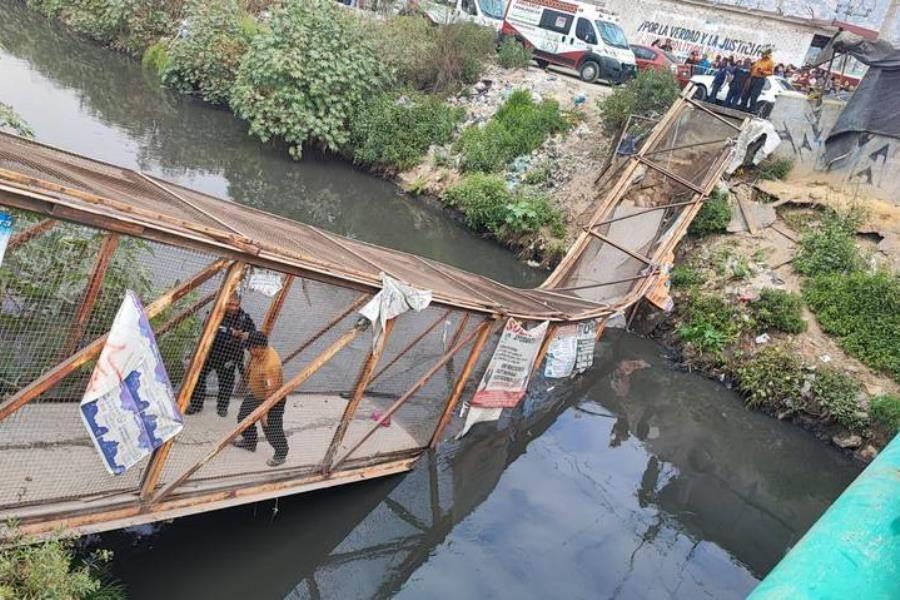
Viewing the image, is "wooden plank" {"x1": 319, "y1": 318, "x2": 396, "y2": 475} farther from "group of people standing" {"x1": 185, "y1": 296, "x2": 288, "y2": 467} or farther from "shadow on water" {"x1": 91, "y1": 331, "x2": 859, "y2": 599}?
"shadow on water" {"x1": 91, "y1": 331, "x2": 859, "y2": 599}

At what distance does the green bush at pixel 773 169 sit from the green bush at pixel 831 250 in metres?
2.09

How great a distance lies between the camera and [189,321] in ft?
19.5

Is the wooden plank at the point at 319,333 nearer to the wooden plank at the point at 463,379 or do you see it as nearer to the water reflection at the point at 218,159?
the wooden plank at the point at 463,379

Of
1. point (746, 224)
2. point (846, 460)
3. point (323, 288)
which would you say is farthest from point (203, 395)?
point (746, 224)

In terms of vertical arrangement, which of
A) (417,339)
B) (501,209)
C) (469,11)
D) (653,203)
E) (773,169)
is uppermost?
(469,11)

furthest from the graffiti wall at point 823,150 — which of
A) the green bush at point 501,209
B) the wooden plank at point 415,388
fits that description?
the wooden plank at point 415,388

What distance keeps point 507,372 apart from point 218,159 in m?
12.3

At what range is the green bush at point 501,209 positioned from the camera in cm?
1484

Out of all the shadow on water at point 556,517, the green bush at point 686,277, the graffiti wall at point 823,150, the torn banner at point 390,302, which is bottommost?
the shadow on water at point 556,517

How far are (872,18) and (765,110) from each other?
1663cm

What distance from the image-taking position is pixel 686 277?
42.4 ft

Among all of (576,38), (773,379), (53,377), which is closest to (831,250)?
(773,379)

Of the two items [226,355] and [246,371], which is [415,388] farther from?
[226,355]

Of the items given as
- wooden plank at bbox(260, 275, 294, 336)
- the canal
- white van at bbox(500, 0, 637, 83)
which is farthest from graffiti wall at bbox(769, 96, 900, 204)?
wooden plank at bbox(260, 275, 294, 336)
